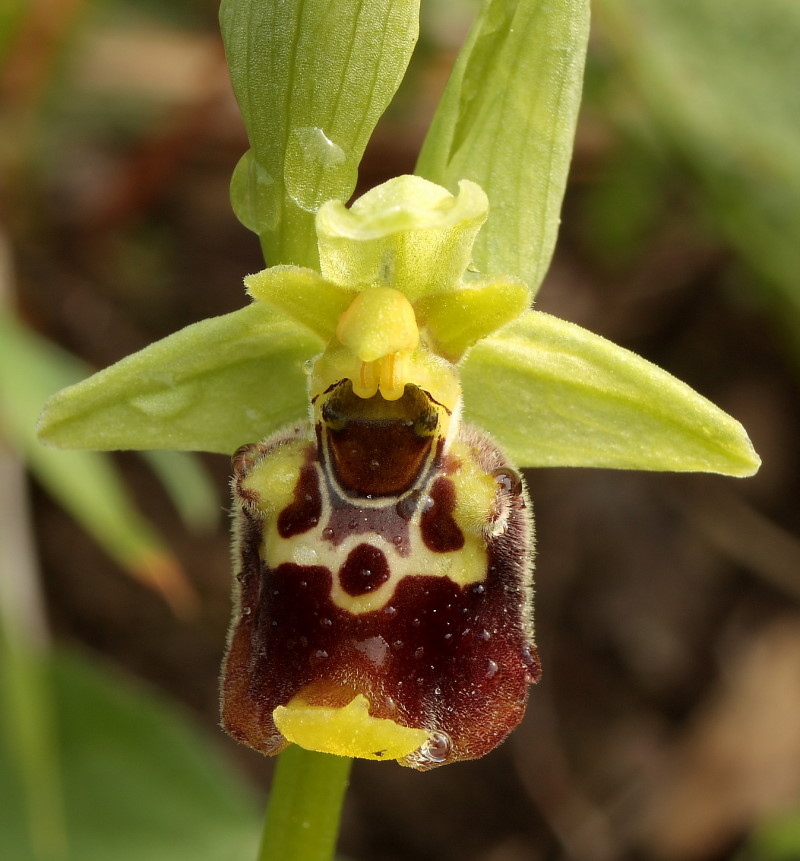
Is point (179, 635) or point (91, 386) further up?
point (91, 386)

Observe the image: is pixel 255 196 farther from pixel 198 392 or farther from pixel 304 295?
pixel 198 392

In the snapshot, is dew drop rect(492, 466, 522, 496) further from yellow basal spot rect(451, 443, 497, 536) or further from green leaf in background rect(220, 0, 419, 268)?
green leaf in background rect(220, 0, 419, 268)

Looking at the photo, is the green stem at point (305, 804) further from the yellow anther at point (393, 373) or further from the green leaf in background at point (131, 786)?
the green leaf in background at point (131, 786)

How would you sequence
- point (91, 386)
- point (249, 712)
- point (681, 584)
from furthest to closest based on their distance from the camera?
point (681, 584) → point (91, 386) → point (249, 712)

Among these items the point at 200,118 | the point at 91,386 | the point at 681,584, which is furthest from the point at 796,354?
the point at 91,386

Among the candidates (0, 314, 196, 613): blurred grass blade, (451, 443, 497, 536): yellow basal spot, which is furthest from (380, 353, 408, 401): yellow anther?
(0, 314, 196, 613): blurred grass blade

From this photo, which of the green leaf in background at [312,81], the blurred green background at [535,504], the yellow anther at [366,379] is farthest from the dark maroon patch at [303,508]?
the blurred green background at [535,504]

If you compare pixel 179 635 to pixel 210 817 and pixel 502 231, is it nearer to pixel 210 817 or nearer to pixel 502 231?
pixel 210 817
